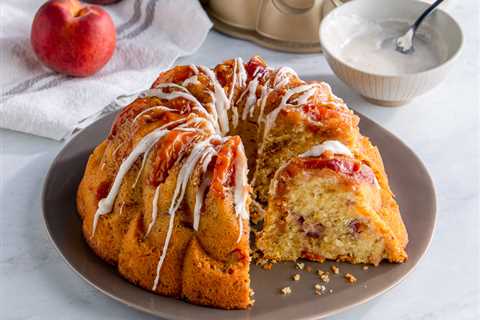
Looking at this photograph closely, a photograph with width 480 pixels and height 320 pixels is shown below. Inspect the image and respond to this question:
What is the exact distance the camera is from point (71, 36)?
112 inches

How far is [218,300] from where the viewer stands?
201 centimetres

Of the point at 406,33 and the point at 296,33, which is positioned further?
the point at 296,33

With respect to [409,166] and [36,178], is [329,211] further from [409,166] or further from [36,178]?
[36,178]

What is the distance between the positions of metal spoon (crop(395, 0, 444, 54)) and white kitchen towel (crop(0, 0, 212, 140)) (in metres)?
0.72

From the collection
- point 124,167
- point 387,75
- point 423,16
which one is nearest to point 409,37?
point 423,16

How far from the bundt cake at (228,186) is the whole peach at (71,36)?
0.58 metres

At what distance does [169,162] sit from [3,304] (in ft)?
1.80

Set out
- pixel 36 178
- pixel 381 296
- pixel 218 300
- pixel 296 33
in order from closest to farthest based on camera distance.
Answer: pixel 218 300, pixel 381 296, pixel 36 178, pixel 296 33

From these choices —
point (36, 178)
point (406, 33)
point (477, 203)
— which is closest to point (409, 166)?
point (477, 203)

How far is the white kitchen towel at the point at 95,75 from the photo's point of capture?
270cm

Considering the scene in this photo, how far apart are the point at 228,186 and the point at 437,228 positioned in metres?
0.68

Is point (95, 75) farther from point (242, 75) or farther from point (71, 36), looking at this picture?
point (242, 75)

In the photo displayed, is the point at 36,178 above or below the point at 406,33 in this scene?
below

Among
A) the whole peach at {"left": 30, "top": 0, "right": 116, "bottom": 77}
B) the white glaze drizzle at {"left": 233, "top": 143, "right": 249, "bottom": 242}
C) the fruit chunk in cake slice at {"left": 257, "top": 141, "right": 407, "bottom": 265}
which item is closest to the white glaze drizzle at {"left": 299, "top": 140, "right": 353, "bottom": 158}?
the fruit chunk in cake slice at {"left": 257, "top": 141, "right": 407, "bottom": 265}
